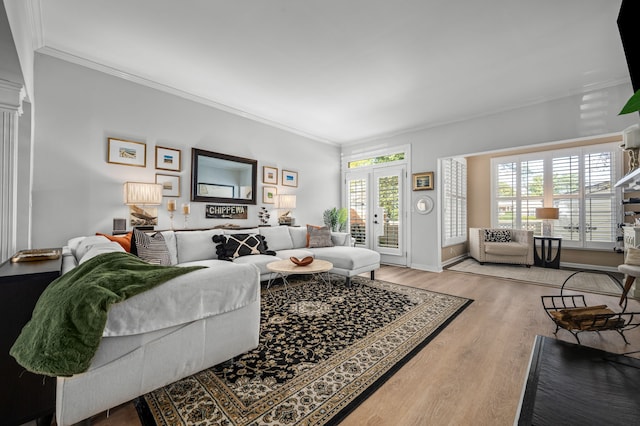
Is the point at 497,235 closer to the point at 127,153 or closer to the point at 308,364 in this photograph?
the point at 308,364

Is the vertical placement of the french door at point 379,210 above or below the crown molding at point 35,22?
below

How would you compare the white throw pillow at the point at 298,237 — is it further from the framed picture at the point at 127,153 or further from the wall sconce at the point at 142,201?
the framed picture at the point at 127,153

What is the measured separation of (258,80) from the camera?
360 cm

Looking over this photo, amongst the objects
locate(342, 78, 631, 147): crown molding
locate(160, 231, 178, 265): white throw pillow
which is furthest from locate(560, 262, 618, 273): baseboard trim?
locate(160, 231, 178, 265): white throw pillow

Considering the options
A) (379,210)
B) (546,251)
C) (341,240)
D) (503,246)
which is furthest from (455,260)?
(341,240)

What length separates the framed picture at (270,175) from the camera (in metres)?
4.92

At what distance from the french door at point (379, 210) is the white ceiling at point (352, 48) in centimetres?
188

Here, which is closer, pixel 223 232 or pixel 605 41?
pixel 605 41

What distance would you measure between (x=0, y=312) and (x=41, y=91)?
2.70 metres

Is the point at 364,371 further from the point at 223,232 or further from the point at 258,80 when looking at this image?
the point at 258,80

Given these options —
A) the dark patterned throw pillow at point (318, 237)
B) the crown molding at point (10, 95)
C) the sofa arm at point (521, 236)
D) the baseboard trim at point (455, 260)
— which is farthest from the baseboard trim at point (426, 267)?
the crown molding at point (10, 95)

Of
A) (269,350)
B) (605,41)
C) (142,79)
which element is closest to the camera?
(269,350)

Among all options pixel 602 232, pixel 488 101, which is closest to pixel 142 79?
pixel 488 101

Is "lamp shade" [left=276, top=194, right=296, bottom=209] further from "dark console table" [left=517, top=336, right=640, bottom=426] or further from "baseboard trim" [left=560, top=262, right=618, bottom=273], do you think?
"baseboard trim" [left=560, top=262, right=618, bottom=273]
